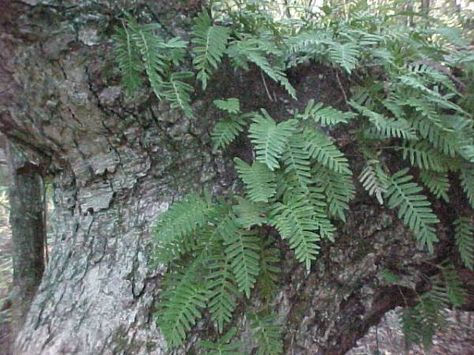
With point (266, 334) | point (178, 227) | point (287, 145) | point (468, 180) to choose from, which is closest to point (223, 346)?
point (266, 334)

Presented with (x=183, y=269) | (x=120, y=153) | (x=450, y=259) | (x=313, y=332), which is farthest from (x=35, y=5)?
(x=450, y=259)

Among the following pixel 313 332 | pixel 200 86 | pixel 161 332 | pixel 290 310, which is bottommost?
pixel 313 332

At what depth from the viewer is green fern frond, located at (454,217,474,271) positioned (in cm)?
170

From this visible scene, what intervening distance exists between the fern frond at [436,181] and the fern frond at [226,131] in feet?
2.27

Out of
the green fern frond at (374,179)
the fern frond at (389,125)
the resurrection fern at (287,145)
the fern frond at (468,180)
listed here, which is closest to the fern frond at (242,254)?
the resurrection fern at (287,145)

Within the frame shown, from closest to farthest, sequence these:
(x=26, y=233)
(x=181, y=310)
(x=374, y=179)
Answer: (x=181, y=310) → (x=374, y=179) → (x=26, y=233)

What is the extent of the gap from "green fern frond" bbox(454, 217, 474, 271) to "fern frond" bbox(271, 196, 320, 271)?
25.2 inches

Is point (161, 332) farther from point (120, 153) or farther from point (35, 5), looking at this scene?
point (35, 5)

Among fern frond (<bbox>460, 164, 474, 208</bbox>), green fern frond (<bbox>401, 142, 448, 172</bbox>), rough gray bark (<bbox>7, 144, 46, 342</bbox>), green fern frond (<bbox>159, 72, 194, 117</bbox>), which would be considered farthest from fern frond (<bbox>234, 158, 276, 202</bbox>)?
rough gray bark (<bbox>7, 144, 46, 342</bbox>)

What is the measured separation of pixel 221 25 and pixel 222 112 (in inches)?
15.0

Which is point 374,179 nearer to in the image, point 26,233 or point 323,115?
point 323,115

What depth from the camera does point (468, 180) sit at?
1652 mm

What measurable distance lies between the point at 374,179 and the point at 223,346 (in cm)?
77

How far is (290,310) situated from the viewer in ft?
5.28
